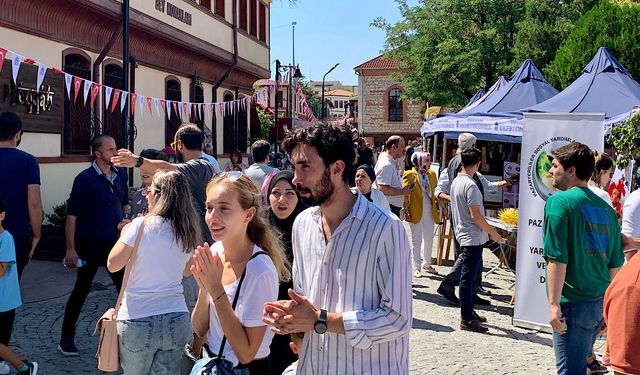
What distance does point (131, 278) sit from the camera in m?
3.72

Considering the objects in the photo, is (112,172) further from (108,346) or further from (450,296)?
(450,296)

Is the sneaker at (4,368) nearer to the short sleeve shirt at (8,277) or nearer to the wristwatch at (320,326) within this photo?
the short sleeve shirt at (8,277)

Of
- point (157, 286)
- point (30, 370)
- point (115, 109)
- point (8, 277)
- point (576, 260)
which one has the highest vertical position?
point (115, 109)

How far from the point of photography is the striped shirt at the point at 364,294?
7.80ft

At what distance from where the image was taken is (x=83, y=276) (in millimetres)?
5762

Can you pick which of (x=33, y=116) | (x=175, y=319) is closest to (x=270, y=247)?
(x=175, y=319)


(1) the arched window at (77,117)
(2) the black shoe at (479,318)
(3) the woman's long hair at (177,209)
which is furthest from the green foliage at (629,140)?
(1) the arched window at (77,117)

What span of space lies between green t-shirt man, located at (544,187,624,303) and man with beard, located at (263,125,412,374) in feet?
5.99

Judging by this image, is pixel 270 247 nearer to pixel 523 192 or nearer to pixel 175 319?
pixel 175 319

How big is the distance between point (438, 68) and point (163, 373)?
28.9 m

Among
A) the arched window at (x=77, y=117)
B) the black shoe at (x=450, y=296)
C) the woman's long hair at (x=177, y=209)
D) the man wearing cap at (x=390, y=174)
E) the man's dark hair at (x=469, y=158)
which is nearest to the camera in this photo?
the woman's long hair at (x=177, y=209)

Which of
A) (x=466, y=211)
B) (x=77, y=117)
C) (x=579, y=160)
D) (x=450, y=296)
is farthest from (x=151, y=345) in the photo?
(x=77, y=117)

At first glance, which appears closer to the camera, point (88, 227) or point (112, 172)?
point (88, 227)

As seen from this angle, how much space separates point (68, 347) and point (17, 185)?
4.82 ft
